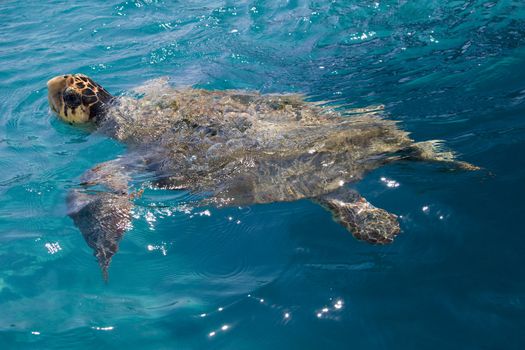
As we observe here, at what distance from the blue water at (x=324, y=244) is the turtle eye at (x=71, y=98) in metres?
0.40

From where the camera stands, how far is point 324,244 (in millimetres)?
3016

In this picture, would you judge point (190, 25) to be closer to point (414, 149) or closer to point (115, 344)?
point (414, 149)

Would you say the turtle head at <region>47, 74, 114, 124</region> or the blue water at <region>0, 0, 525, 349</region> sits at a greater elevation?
the turtle head at <region>47, 74, 114, 124</region>

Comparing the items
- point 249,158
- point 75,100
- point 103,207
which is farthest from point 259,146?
point 75,100

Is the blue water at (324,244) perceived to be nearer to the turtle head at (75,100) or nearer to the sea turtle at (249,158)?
the sea turtle at (249,158)

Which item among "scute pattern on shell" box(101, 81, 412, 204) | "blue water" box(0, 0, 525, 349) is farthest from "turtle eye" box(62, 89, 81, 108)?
"scute pattern on shell" box(101, 81, 412, 204)

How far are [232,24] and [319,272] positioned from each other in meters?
5.75

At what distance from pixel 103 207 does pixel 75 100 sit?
1.79 m

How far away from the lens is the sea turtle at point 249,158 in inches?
131

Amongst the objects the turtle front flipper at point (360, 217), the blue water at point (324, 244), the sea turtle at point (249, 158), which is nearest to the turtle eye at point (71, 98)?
the blue water at point (324, 244)

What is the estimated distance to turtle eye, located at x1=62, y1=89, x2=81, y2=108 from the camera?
470 cm

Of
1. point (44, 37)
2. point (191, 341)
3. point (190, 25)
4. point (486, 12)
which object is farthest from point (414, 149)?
point (44, 37)

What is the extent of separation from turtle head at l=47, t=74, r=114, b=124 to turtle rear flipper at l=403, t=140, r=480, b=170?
10.9 feet

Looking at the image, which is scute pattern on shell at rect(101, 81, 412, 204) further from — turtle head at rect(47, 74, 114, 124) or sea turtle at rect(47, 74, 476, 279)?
turtle head at rect(47, 74, 114, 124)
